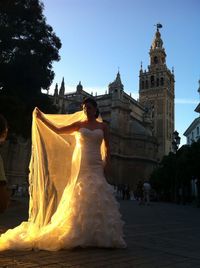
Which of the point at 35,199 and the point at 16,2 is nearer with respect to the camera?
the point at 35,199

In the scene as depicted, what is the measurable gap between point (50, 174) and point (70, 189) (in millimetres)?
592

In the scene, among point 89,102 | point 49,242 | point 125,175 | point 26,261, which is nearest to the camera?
point 26,261

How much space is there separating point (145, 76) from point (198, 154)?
8009 cm

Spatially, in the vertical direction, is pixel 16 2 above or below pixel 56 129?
above

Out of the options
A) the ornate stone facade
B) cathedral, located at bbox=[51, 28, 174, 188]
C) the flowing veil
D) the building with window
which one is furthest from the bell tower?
the flowing veil

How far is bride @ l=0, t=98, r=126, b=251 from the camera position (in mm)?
5371

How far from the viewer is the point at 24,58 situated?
1605 cm

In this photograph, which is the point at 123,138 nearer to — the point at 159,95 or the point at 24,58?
the point at 159,95

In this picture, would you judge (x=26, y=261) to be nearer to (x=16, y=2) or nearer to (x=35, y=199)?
(x=35, y=199)

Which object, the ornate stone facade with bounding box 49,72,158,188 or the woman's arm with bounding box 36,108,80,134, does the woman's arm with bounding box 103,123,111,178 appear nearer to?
the woman's arm with bounding box 36,108,80,134

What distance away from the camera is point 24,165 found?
4316 cm

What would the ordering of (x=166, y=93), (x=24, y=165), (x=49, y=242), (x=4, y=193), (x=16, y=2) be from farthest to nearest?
(x=166, y=93) → (x=24, y=165) → (x=16, y=2) → (x=49, y=242) → (x=4, y=193)

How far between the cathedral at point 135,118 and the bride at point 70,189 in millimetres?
50095

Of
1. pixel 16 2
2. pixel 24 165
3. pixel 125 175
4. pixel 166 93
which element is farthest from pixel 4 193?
pixel 166 93
